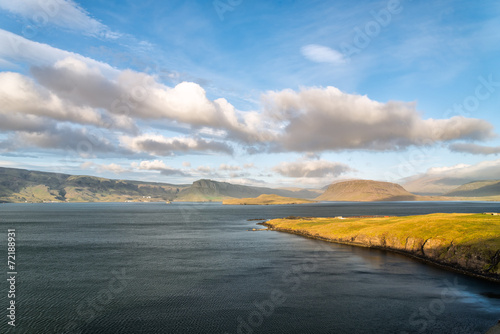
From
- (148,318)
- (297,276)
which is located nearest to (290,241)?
(297,276)

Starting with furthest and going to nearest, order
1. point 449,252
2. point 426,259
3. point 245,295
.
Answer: point 426,259 → point 449,252 → point 245,295

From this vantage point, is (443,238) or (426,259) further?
(426,259)

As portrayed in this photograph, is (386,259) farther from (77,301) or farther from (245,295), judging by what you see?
(77,301)

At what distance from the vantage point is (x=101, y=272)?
208ft

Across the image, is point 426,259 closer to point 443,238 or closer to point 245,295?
point 443,238

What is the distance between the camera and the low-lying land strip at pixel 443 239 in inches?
2285

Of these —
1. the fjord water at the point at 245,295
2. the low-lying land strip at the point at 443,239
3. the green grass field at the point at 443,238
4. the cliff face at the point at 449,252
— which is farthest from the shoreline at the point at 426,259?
the fjord water at the point at 245,295

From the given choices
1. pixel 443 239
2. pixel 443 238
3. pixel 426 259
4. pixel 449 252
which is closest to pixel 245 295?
pixel 449 252

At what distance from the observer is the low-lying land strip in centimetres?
5803

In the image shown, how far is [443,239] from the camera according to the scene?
71.3 m

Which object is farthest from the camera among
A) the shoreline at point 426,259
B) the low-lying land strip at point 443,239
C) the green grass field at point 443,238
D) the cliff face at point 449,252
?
the green grass field at point 443,238

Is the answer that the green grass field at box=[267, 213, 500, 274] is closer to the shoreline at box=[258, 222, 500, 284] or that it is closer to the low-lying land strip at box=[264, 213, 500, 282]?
the low-lying land strip at box=[264, 213, 500, 282]

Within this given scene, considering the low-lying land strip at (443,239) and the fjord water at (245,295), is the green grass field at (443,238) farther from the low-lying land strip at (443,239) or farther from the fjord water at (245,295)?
the fjord water at (245,295)

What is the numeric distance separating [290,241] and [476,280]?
6117 cm
